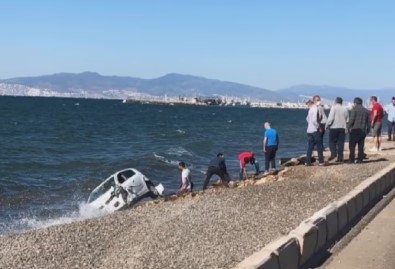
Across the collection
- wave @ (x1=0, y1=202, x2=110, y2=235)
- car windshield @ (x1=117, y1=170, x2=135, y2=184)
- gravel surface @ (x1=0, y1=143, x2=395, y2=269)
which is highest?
gravel surface @ (x1=0, y1=143, x2=395, y2=269)

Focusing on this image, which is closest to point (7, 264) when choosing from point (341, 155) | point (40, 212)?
point (40, 212)

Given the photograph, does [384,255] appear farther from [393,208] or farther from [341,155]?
[341,155]

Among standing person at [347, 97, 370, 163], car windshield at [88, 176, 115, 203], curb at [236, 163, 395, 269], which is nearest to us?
curb at [236, 163, 395, 269]

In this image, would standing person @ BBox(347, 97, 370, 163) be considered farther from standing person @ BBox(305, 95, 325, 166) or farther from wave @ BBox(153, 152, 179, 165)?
wave @ BBox(153, 152, 179, 165)

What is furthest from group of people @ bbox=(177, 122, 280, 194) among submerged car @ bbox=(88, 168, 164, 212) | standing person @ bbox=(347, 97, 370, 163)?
standing person @ bbox=(347, 97, 370, 163)

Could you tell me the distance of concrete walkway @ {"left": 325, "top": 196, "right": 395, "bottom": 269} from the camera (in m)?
6.78

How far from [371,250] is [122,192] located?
28.9ft

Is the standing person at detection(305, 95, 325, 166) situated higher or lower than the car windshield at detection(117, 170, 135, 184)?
higher

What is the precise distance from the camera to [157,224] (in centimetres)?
918

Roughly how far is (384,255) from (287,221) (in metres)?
1.98

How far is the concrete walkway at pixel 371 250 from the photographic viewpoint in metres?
6.78

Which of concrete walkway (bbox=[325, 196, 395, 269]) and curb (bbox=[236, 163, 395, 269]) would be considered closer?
curb (bbox=[236, 163, 395, 269])

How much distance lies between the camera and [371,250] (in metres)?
7.38

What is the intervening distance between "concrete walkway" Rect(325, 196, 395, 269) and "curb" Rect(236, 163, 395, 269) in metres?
0.24
